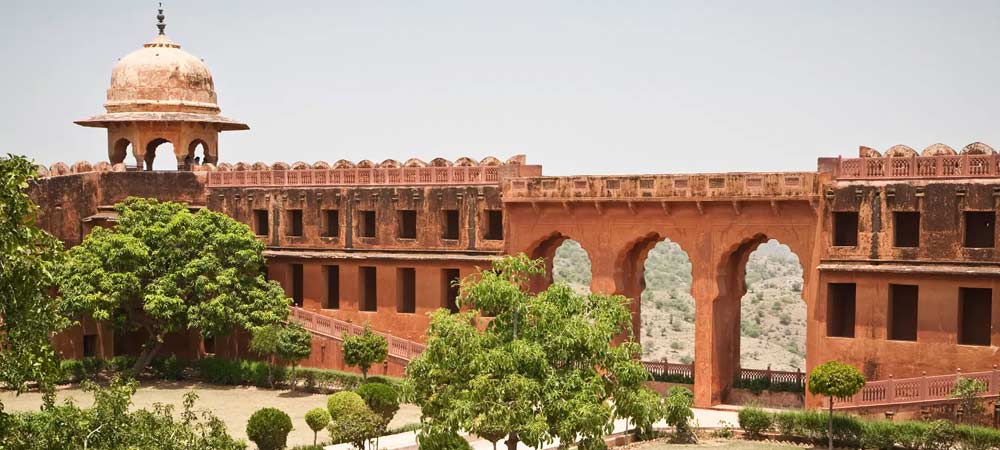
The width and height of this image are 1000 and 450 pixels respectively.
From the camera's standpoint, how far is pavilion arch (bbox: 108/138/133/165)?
1853 inches

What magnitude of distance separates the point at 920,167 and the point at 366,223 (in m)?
16.7

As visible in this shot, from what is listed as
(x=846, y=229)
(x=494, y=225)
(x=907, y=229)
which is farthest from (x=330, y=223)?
(x=907, y=229)

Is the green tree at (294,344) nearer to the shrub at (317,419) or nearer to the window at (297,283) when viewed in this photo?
the window at (297,283)

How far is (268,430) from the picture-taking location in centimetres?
2972

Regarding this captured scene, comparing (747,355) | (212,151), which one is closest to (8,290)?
(212,151)

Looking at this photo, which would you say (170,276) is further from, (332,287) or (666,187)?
(666,187)

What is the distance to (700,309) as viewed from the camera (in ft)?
119

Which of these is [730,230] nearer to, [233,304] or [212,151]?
[233,304]

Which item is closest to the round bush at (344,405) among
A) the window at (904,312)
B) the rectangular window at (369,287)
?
the rectangular window at (369,287)

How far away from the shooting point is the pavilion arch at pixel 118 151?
47062mm

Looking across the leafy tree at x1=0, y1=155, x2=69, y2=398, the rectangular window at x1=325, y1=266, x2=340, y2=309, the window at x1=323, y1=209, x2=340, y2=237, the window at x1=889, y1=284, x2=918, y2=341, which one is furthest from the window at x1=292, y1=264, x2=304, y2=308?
the leafy tree at x1=0, y1=155, x2=69, y2=398

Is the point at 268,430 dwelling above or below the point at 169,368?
above

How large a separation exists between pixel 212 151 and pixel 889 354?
78.5 feet

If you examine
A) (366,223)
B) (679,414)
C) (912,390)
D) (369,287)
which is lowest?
(679,414)
